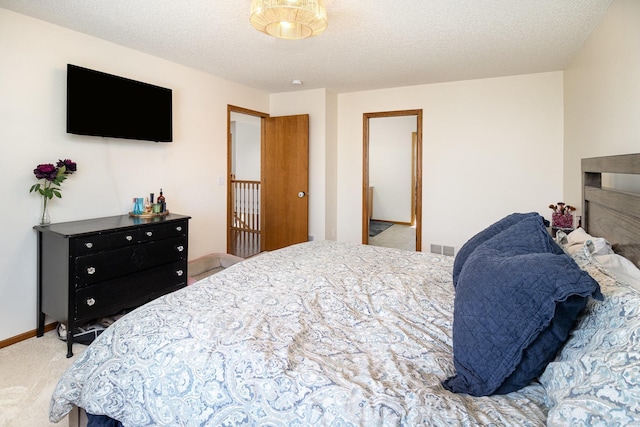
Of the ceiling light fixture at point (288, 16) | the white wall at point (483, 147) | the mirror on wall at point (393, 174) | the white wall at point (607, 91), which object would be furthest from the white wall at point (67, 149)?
the mirror on wall at point (393, 174)

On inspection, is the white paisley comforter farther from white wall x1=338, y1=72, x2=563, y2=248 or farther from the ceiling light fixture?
white wall x1=338, y1=72, x2=563, y2=248

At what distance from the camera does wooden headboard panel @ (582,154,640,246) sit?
1.52 metres

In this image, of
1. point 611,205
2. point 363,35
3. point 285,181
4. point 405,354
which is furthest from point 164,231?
point 611,205

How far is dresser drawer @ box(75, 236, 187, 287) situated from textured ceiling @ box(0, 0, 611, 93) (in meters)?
1.83

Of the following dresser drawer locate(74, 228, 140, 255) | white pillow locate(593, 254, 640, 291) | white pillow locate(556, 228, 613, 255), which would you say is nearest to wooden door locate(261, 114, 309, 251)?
dresser drawer locate(74, 228, 140, 255)

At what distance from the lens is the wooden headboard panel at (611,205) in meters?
1.52

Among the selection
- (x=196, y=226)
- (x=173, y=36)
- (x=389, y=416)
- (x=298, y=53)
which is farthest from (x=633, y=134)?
(x=196, y=226)

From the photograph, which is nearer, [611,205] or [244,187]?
[611,205]

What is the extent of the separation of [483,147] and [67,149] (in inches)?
177

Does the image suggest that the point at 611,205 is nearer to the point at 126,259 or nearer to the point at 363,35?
the point at 363,35

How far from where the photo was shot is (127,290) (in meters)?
2.88

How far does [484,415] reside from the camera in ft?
3.00

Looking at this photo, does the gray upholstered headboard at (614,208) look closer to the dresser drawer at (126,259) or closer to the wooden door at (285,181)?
the dresser drawer at (126,259)

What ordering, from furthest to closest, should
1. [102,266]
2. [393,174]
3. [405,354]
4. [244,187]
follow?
[393,174]
[244,187]
[102,266]
[405,354]
